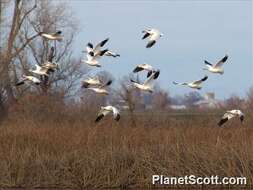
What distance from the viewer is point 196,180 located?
14.4 meters

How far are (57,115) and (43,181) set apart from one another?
459 inches

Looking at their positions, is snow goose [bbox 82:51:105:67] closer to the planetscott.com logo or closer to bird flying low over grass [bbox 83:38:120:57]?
bird flying low over grass [bbox 83:38:120:57]

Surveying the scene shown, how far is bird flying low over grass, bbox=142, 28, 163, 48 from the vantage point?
15.3 m

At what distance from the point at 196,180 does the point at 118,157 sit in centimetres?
196

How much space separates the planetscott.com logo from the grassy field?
10 centimetres

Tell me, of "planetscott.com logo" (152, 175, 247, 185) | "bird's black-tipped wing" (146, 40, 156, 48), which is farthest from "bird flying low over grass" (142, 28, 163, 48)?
"planetscott.com logo" (152, 175, 247, 185)

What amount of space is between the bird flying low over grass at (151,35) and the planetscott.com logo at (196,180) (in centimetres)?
315

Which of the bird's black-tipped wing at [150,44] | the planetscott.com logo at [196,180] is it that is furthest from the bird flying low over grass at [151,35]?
the planetscott.com logo at [196,180]

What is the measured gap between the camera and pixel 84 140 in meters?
16.9

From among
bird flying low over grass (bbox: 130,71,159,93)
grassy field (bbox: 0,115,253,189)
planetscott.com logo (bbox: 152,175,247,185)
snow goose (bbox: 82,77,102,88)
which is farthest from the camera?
snow goose (bbox: 82,77,102,88)

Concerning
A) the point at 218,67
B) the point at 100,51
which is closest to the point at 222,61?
the point at 218,67

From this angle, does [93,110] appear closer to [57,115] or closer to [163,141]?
[57,115]

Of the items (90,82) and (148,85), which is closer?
(148,85)

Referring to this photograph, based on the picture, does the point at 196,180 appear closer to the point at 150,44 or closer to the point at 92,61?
the point at 150,44
